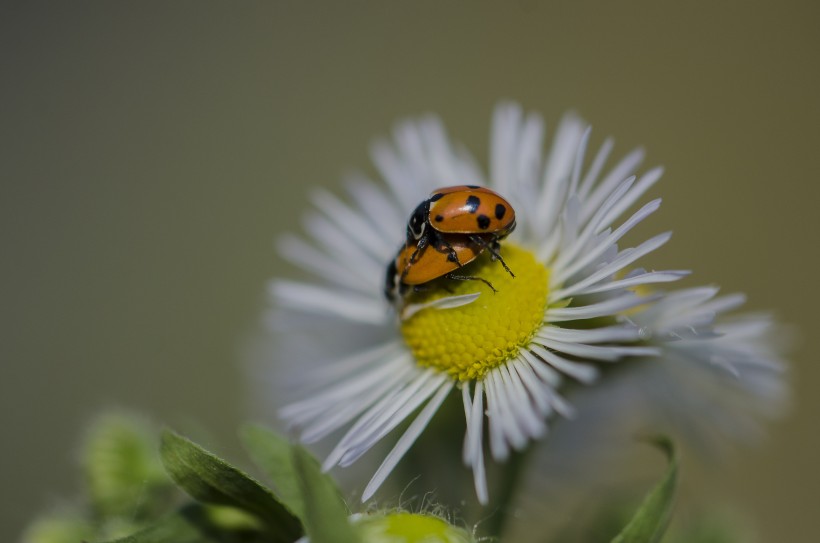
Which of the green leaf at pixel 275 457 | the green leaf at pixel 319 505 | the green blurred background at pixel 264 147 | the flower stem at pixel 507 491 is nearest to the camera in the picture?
the green leaf at pixel 319 505

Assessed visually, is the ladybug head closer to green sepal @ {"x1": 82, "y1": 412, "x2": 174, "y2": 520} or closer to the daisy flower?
the daisy flower

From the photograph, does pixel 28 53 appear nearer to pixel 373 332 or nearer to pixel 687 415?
pixel 373 332

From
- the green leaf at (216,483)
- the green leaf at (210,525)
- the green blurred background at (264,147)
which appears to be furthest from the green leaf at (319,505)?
the green blurred background at (264,147)

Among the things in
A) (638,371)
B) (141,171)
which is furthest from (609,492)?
(141,171)

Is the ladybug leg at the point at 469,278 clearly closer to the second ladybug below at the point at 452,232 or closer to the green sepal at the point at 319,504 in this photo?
the second ladybug below at the point at 452,232

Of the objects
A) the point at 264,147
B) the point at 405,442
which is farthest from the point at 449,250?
the point at 264,147

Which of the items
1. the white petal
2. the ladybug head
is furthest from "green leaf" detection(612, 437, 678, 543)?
the ladybug head

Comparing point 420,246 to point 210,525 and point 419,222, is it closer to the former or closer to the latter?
point 419,222
